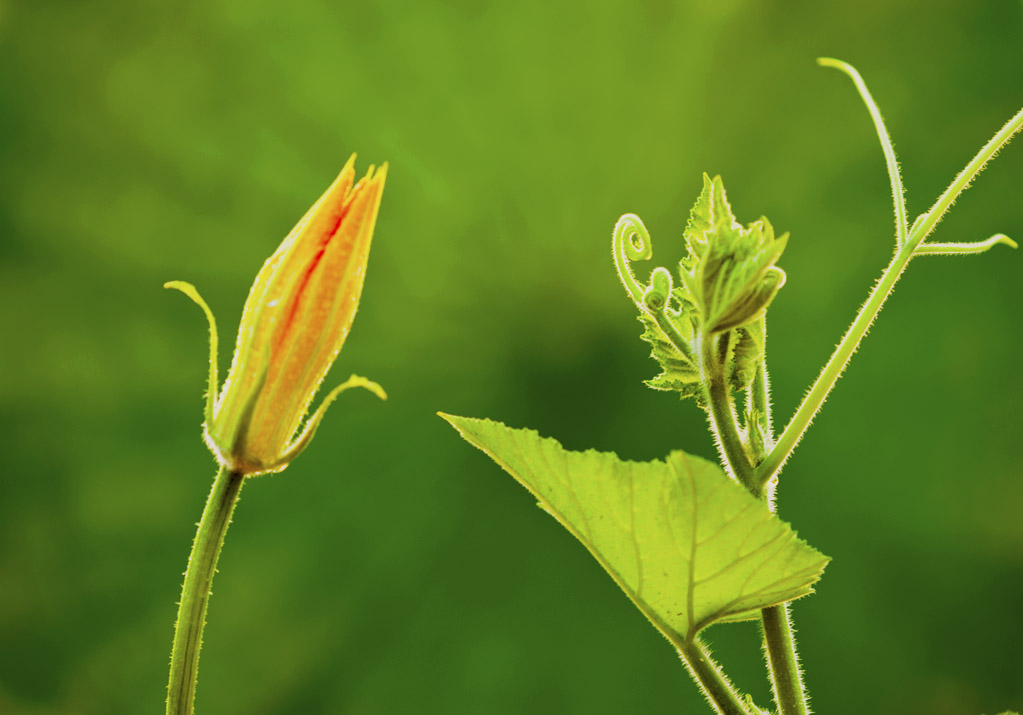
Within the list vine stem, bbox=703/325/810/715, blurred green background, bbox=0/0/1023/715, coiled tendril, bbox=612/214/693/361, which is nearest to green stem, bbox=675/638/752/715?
vine stem, bbox=703/325/810/715

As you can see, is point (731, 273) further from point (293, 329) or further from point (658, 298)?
point (293, 329)

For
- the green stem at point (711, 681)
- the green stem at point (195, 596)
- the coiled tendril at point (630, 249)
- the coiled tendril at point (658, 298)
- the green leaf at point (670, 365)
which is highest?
the coiled tendril at point (630, 249)

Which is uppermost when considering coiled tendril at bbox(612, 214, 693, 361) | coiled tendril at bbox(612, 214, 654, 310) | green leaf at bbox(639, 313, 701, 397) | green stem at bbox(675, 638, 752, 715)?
coiled tendril at bbox(612, 214, 654, 310)

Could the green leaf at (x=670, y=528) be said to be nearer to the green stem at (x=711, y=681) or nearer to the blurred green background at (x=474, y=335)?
the green stem at (x=711, y=681)

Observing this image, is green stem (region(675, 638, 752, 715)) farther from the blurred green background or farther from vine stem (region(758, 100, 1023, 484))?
the blurred green background

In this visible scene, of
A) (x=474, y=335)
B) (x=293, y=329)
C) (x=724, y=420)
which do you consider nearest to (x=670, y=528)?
(x=724, y=420)

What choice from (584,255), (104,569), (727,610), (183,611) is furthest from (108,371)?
(727,610)

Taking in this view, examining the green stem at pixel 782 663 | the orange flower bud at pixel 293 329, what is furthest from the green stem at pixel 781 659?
Result: the orange flower bud at pixel 293 329
